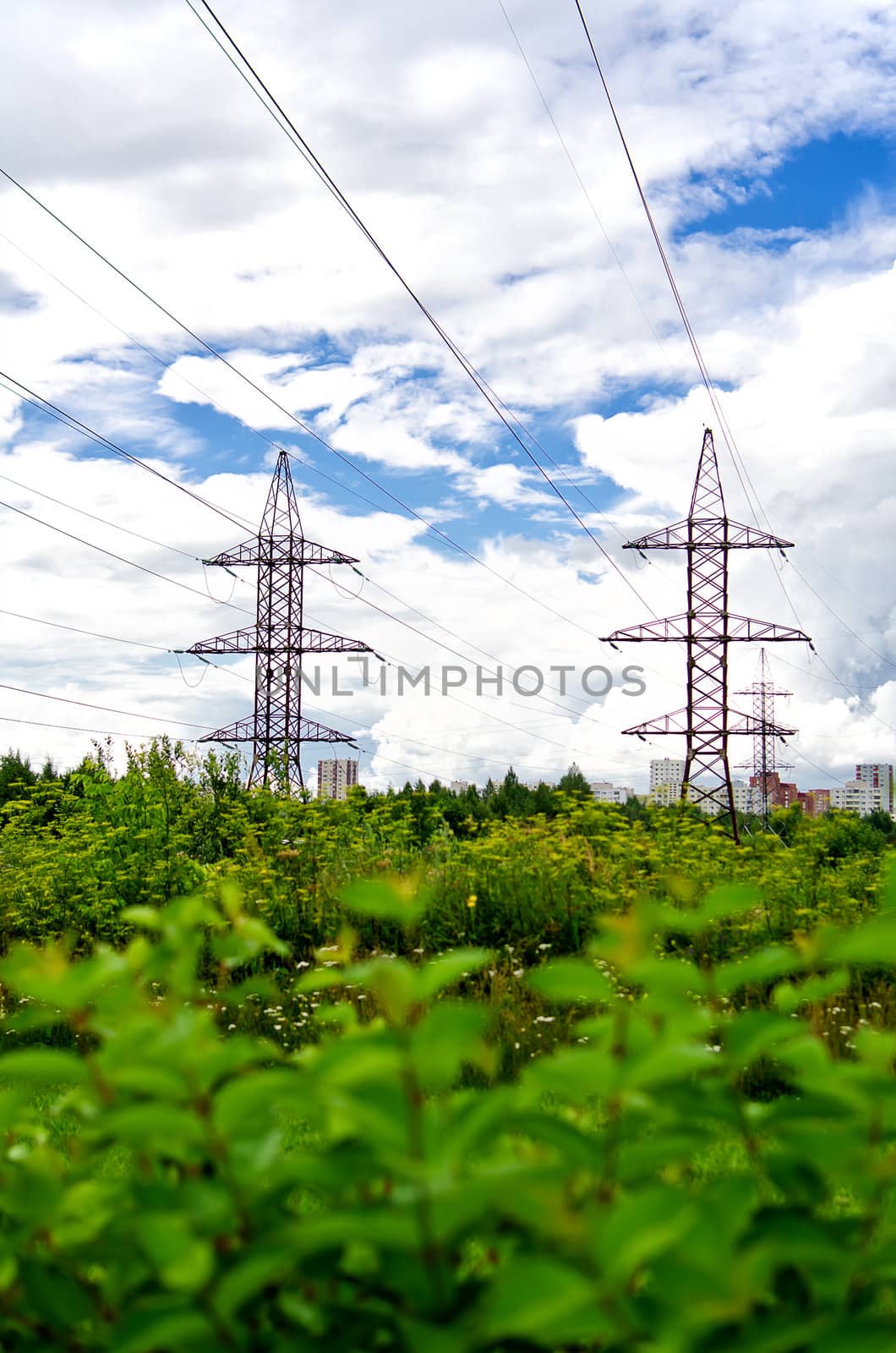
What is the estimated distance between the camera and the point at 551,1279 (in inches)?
26.8

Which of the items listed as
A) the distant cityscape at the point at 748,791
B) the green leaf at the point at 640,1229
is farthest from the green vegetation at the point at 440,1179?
the distant cityscape at the point at 748,791

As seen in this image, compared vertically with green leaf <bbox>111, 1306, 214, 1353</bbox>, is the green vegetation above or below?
above

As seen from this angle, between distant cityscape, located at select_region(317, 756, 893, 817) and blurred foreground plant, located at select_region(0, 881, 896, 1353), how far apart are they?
8234 millimetres

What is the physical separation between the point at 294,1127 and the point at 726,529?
1943 cm

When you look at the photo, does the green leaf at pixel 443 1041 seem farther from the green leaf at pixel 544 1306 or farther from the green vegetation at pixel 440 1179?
the green leaf at pixel 544 1306

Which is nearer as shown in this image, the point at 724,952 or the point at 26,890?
the point at 724,952

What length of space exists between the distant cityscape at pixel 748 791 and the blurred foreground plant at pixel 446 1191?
27.0 ft

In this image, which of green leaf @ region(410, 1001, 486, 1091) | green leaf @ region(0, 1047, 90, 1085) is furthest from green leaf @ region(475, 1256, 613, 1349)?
green leaf @ region(0, 1047, 90, 1085)

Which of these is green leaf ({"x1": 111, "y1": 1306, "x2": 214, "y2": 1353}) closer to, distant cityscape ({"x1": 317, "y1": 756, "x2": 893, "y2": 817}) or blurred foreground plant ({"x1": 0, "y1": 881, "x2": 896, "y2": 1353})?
blurred foreground plant ({"x1": 0, "y1": 881, "x2": 896, "y2": 1353})

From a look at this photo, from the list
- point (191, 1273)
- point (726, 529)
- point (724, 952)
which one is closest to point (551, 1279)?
point (191, 1273)

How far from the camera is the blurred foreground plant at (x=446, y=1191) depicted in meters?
0.73

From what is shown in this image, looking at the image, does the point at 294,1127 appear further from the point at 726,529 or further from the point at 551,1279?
the point at 726,529

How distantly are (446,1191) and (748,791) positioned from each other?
85.4m

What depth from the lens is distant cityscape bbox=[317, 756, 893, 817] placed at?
457 inches
